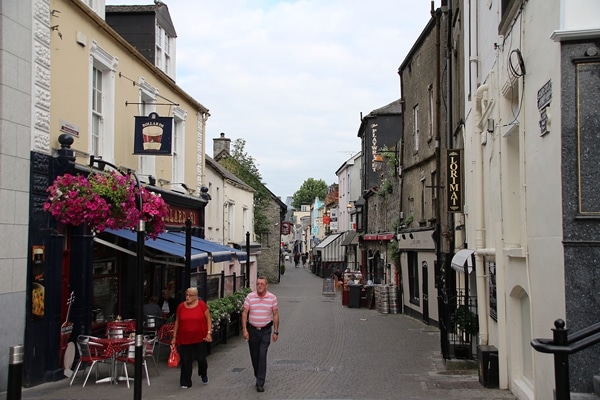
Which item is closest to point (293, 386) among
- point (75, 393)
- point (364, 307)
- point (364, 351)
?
point (75, 393)

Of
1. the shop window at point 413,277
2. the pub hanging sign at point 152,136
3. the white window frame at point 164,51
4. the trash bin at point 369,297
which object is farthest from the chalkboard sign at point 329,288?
the pub hanging sign at point 152,136

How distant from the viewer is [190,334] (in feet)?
33.4

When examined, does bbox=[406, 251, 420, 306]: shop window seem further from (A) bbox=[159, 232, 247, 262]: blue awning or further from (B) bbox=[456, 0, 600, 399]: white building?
(B) bbox=[456, 0, 600, 399]: white building

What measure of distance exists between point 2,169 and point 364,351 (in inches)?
341

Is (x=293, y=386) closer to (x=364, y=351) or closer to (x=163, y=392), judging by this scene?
(x=163, y=392)

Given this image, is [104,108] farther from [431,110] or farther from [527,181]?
[431,110]

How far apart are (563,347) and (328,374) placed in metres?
7.72

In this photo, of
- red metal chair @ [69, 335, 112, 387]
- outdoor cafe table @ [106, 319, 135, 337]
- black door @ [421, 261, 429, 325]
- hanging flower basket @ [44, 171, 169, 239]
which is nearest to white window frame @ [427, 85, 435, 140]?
black door @ [421, 261, 429, 325]

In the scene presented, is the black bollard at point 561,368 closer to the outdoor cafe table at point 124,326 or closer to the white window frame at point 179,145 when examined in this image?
the outdoor cafe table at point 124,326

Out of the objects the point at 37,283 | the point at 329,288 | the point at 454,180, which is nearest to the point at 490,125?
the point at 454,180

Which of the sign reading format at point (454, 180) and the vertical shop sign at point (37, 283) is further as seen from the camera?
the sign reading format at point (454, 180)

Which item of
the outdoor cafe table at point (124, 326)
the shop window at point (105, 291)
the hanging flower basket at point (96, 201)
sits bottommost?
the outdoor cafe table at point (124, 326)

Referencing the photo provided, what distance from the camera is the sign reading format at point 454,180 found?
1535cm

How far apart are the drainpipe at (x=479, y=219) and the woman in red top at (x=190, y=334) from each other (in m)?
4.68
